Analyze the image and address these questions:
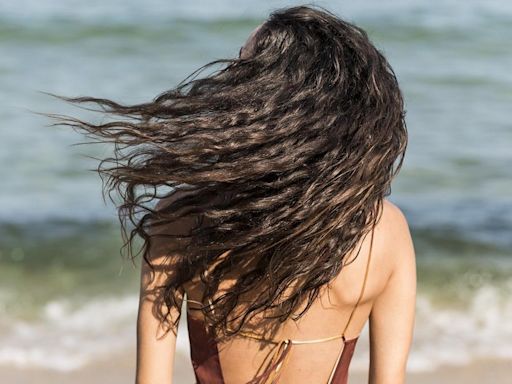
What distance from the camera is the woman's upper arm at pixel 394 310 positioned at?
72.5 inches

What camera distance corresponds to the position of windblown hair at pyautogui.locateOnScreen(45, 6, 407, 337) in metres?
1.69

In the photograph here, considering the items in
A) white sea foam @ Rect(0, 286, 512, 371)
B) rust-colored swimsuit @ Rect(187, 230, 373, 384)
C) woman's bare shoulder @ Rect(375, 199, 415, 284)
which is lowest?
rust-colored swimsuit @ Rect(187, 230, 373, 384)

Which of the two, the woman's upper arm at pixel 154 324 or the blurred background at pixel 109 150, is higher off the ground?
the blurred background at pixel 109 150

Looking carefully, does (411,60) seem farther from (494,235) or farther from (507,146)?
(494,235)

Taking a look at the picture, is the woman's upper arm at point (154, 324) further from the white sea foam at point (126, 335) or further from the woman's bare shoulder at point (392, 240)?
the white sea foam at point (126, 335)

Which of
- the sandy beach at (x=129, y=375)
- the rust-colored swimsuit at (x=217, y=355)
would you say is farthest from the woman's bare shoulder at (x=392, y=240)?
the sandy beach at (x=129, y=375)

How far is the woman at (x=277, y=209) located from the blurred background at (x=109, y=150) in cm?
120

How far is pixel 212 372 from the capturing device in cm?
193

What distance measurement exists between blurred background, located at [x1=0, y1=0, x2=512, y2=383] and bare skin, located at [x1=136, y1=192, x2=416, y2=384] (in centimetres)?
122

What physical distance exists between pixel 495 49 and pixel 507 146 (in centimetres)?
261

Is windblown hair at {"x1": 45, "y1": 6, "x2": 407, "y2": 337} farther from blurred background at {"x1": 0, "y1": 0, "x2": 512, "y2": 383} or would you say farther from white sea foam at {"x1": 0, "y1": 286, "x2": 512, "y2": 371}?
white sea foam at {"x1": 0, "y1": 286, "x2": 512, "y2": 371}

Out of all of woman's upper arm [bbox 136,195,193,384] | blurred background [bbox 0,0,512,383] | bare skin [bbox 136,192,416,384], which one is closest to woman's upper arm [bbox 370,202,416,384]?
bare skin [bbox 136,192,416,384]

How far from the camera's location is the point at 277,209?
1723 millimetres

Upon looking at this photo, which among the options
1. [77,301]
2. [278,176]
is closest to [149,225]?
[278,176]
